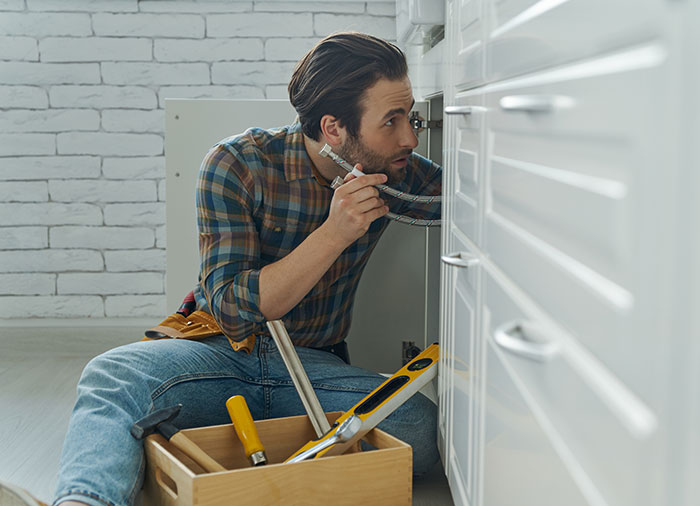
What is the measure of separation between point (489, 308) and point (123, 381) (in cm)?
79

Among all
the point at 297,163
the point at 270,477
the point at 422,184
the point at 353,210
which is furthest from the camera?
the point at 422,184

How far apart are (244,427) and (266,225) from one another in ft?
1.48

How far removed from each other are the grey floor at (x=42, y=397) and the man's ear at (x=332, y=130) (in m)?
0.70

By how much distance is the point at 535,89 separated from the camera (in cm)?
62

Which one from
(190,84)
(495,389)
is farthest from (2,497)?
(190,84)

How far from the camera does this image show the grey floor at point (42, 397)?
155cm

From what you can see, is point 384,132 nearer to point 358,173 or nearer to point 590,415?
point 358,173

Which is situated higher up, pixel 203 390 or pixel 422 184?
pixel 422 184

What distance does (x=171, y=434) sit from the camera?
1.25m

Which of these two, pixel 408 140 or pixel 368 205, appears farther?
pixel 408 140

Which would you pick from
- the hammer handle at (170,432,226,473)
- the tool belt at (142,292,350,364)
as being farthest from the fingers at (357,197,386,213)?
the hammer handle at (170,432,226,473)

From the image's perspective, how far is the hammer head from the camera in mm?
1240

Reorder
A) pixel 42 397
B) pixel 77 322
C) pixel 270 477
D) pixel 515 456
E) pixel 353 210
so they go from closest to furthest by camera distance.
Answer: pixel 515 456
pixel 270 477
pixel 353 210
pixel 42 397
pixel 77 322

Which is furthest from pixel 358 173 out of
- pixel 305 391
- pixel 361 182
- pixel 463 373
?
pixel 463 373
